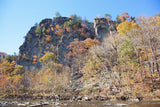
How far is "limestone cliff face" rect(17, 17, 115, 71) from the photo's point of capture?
163 ft

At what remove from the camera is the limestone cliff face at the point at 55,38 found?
163 feet

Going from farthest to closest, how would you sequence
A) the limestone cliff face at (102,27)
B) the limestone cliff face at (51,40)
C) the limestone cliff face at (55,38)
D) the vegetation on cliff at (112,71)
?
the limestone cliff face at (102,27) → the limestone cliff face at (55,38) → the limestone cliff face at (51,40) → the vegetation on cliff at (112,71)

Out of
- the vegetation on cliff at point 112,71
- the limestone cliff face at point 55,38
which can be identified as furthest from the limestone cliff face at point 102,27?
the vegetation on cliff at point 112,71

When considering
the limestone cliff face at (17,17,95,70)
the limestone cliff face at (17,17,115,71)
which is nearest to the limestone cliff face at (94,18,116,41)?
the limestone cliff face at (17,17,115,71)

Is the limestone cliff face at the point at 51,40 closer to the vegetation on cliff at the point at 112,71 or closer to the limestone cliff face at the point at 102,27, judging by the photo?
the vegetation on cliff at the point at 112,71

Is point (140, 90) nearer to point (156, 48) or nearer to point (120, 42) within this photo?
point (156, 48)

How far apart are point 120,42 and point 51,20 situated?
5146 centimetres

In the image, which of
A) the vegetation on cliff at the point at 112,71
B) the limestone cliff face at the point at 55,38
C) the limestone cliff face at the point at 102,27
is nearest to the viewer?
the vegetation on cliff at the point at 112,71

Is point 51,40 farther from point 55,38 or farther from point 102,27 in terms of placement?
point 102,27

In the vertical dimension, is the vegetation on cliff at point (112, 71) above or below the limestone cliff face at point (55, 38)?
below

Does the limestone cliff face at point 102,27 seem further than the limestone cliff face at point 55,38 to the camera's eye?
Yes

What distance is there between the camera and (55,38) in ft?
175

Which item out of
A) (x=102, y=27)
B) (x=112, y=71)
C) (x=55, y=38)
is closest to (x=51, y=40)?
(x=55, y=38)

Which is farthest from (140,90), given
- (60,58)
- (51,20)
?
(51,20)
